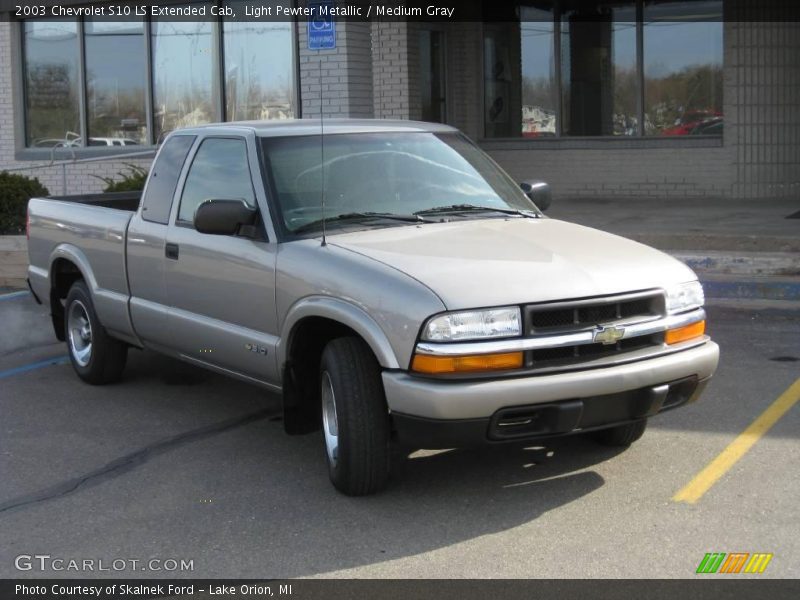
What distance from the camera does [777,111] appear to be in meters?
16.1

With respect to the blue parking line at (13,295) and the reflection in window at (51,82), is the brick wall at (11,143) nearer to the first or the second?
the reflection in window at (51,82)

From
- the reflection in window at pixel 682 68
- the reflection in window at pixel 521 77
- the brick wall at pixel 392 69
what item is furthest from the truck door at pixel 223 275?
the reflection in window at pixel 521 77

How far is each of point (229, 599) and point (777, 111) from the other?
13.9 metres

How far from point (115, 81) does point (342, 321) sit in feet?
49.3

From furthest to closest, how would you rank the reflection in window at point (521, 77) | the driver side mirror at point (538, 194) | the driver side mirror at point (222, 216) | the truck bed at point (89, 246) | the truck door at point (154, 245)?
the reflection in window at point (521, 77) → the truck bed at point (89, 246) → the driver side mirror at point (538, 194) → the truck door at point (154, 245) → the driver side mirror at point (222, 216)

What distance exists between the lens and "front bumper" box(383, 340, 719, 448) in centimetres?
475

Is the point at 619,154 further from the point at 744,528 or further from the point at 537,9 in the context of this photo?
the point at 744,528

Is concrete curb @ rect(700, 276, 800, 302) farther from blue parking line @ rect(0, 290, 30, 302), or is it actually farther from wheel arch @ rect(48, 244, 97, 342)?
blue parking line @ rect(0, 290, 30, 302)

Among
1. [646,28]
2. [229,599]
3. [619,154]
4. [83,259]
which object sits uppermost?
[646,28]

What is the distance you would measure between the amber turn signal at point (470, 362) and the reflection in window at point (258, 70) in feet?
42.1

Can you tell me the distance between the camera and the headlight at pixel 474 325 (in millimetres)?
4801

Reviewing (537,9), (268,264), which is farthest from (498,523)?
(537,9)

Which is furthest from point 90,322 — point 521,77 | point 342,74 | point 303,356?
point 521,77

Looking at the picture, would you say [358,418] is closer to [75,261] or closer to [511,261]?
[511,261]
